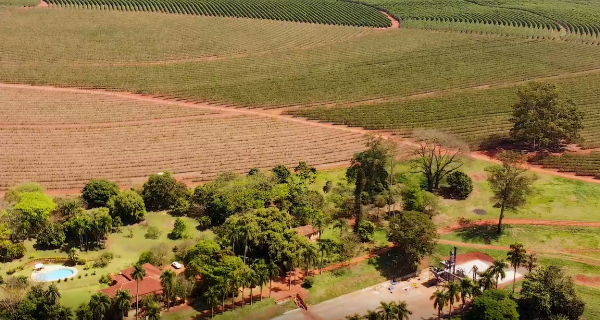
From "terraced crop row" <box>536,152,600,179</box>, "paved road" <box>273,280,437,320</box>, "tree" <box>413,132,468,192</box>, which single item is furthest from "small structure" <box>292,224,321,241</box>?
"terraced crop row" <box>536,152,600,179</box>

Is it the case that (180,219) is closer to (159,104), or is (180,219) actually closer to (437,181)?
(437,181)

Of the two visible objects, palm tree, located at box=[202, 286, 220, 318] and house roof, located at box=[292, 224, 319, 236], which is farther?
house roof, located at box=[292, 224, 319, 236]

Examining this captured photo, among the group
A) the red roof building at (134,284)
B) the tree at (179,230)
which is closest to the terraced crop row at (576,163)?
the tree at (179,230)

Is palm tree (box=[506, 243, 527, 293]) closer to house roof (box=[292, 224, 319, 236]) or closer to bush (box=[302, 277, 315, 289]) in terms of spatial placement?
bush (box=[302, 277, 315, 289])

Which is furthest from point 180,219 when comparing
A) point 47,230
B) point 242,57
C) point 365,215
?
point 242,57

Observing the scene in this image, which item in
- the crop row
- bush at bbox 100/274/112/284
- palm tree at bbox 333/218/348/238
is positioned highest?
the crop row

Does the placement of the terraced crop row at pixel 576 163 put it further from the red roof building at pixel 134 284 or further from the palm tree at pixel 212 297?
the red roof building at pixel 134 284
